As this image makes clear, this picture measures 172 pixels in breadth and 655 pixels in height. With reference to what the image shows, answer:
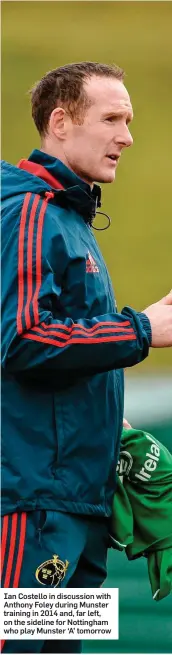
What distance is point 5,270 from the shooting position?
1798mm

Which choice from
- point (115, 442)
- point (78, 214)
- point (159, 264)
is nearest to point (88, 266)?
Answer: point (78, 214)

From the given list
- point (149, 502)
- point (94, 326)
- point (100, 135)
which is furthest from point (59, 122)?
point (149, 502)

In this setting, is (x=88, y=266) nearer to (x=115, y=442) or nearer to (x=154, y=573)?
(x=115, y=442)

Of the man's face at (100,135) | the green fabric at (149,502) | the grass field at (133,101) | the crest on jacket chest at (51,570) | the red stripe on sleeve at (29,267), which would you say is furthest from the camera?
the grass field at (133,101)

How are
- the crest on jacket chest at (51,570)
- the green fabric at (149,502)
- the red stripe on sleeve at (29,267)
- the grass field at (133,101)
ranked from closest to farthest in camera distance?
the red stripe on sleeve at (29,267)
the crest on jacket chest at (51,570)
the green fabric at (149,502)
the grass field at (133,101)

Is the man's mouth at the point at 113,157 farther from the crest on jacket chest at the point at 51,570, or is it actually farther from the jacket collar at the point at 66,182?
the crest on jacket chest at the point at 51,570

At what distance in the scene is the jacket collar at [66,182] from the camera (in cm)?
193

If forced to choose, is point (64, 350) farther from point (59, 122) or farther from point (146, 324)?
point (59, 122)

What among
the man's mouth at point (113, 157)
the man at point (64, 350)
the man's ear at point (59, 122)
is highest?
the man's ear at point (59, 122)

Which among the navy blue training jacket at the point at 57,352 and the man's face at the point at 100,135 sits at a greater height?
the man's face at the point at 100,135

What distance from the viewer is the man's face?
6.46ft

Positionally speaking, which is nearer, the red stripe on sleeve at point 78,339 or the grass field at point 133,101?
the red stripe on sleeve at point 78,339

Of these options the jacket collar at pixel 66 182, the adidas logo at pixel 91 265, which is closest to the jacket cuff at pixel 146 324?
the adidas logo at pixel 91 265

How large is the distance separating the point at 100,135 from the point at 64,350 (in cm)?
39
